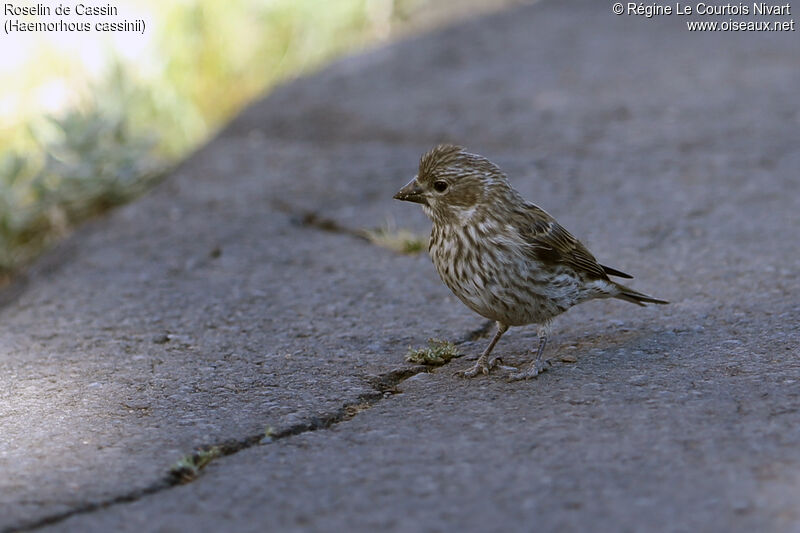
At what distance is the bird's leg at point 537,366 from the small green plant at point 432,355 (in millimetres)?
321

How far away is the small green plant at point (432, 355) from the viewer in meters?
4.07

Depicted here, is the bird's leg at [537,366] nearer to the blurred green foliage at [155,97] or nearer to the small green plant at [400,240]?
the small green plant at [400,240]

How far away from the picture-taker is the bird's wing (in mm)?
4074

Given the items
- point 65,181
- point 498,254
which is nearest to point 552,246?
point 498,254

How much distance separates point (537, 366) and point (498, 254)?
1.51 feet

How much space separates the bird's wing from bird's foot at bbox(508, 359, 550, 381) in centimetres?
41

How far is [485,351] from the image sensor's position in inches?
159

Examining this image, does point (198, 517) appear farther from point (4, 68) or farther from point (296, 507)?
point (4, 68)

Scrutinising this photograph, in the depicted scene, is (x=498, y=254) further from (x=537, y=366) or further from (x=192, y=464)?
(x=192, y=464)

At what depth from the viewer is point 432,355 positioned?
160 inches

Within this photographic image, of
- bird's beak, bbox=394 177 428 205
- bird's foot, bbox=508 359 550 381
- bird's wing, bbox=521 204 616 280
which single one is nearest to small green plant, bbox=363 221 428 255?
bird's beak, bbox=394 177 428 205

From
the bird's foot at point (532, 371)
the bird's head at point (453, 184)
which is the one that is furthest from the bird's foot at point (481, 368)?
the bird's head at point (453, 184)

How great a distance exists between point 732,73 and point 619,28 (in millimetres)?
1594

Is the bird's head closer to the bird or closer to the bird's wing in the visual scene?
the bird
